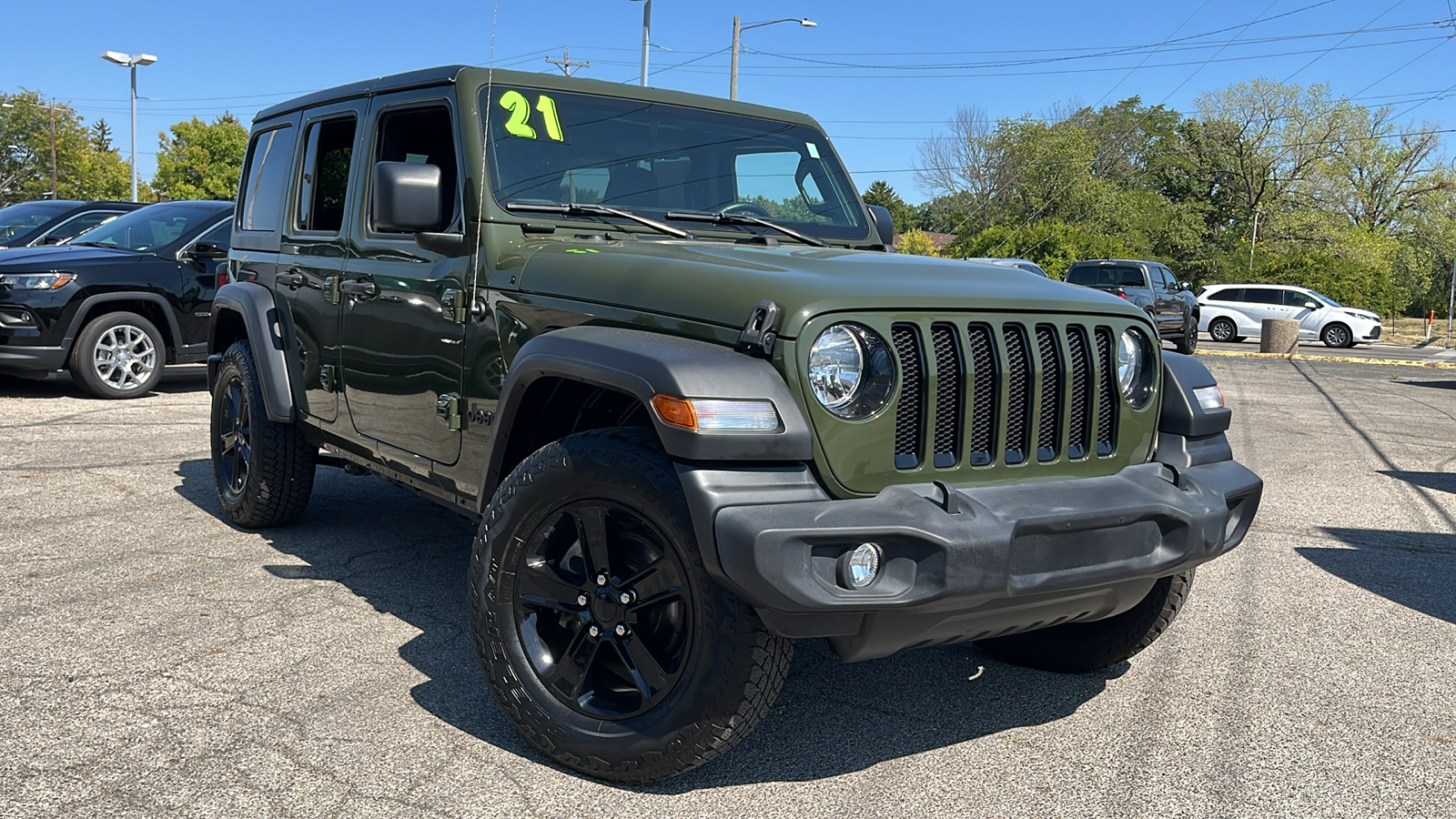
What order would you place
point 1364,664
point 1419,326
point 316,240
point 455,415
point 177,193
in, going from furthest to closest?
point 177,193
point 1419,326
point 316,240
point 1364,664
point 455,415

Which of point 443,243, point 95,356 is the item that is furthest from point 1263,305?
point 443,243

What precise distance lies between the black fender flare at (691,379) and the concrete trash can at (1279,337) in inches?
950

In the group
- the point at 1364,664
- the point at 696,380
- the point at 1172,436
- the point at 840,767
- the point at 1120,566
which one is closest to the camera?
the point at 696,380

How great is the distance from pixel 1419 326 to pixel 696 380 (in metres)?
51.5

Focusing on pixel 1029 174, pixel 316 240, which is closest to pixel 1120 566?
pixel 316 240

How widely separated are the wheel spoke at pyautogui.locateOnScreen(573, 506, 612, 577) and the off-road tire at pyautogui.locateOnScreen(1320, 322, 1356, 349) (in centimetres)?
3053

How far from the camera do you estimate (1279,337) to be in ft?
81.0

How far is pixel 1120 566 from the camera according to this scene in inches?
121

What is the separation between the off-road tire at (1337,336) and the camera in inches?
1166

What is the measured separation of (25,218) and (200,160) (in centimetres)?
5214

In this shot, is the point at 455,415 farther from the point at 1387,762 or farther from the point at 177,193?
the point at 177,193

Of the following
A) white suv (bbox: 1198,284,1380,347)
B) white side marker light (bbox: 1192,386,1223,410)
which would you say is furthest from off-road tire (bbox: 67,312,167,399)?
white suv (bbox: 1198,284,1380,347)

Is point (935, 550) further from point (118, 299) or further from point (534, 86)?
point (118, 299)

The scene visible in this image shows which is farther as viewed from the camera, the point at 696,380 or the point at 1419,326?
the point at 1419,326
